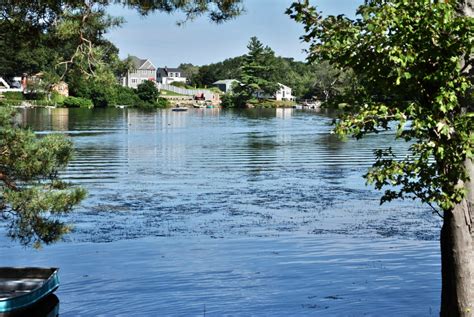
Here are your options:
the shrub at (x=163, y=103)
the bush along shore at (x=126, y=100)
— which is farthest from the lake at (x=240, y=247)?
the shrub at (x=163, y=103)

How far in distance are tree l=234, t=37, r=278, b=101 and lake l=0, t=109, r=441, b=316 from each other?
4571 inches

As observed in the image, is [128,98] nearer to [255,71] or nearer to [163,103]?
[163,103]

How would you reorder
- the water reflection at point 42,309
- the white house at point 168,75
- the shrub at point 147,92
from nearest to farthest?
A: 1. the water reflection at point 42,309
2. the shrub at point 147,92
3. the white house at point 168,75

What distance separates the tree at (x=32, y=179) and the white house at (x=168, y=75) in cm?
18161

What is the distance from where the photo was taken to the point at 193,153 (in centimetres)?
4416

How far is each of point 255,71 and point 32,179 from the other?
143 meters

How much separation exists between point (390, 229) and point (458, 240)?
40.1 ft

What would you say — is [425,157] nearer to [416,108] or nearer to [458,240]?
[416,108]

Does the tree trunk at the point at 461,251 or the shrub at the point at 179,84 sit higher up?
the shrub at the point at 179,84

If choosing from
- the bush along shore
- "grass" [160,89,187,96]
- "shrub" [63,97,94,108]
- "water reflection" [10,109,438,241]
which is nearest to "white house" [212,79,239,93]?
"grass" [160,89,187,96]

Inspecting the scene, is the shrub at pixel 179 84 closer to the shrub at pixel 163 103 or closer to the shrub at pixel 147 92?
the shrub at pixel 163 103

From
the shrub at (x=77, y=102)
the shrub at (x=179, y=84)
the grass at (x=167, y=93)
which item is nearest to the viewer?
the shrub at (x=77, y=102)

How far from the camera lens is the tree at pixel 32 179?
33.9 feet

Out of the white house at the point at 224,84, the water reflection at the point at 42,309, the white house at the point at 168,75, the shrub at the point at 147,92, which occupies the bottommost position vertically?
the water reflection at the point at 42,309
